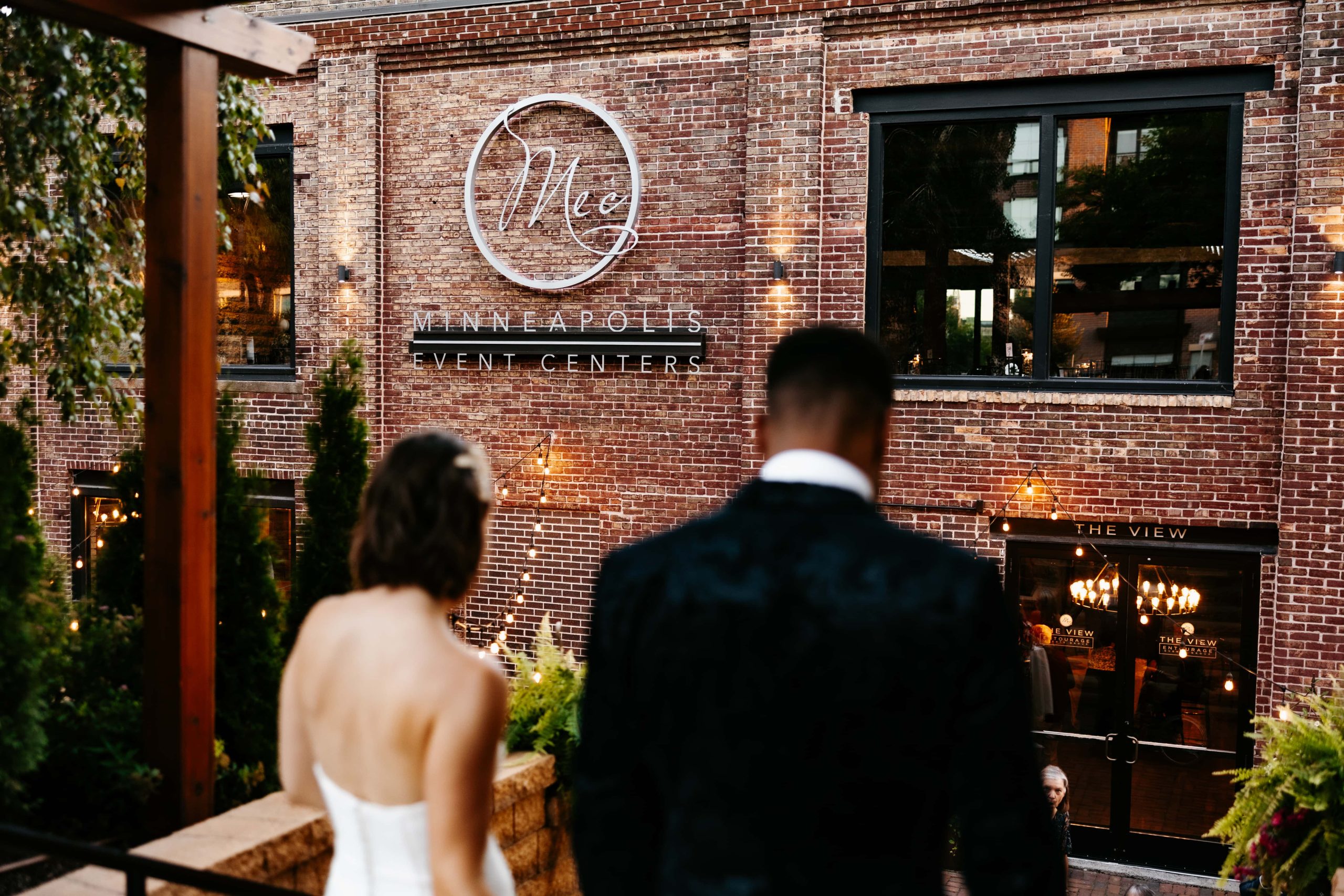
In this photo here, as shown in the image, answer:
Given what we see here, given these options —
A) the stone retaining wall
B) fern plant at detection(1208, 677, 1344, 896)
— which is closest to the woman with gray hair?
fern plant at detection(1208, 677, 1344, 896)

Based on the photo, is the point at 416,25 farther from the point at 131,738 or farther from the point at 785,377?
the point at 785,377

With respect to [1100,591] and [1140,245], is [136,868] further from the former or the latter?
[1140,245]

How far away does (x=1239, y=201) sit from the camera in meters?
8.37

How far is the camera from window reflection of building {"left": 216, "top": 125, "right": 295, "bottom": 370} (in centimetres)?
1088

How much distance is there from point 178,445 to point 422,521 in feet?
6.44

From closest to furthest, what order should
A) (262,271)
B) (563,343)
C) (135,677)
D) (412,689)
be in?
(412,689) → (135,677) → (563,343) → (262,271)

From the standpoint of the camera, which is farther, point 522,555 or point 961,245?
point 522,555

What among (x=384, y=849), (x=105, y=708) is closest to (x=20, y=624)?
(x=105, y=708)

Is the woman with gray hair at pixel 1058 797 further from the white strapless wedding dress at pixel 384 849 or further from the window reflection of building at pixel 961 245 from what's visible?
the white strapless wedding dress at pixel 384 849

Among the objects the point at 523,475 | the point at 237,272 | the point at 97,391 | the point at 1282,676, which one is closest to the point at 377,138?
the point at 237,272

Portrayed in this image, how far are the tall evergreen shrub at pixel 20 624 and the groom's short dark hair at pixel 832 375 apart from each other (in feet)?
10.8

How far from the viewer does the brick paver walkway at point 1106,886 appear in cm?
839

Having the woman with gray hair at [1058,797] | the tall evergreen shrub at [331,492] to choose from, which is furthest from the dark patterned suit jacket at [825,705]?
the woman with gray hair at [1058,797]

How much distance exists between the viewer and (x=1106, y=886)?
335 inches
